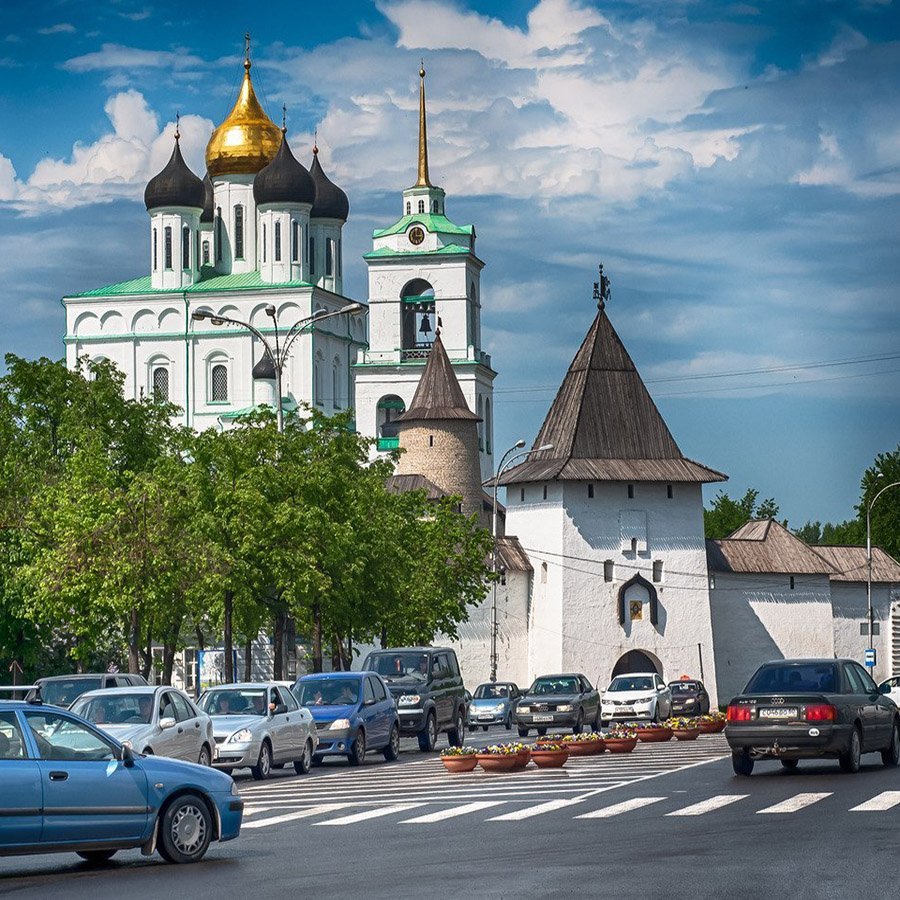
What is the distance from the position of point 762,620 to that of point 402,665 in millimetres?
54479

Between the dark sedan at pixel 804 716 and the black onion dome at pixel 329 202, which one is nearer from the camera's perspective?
the dark sedan at pixel 804 716

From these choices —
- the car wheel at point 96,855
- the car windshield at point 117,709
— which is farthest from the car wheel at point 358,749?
the car wheel at point 96,855

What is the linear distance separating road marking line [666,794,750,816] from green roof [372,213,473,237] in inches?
4333

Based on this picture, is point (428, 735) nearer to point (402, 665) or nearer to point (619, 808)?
point (402, 665)

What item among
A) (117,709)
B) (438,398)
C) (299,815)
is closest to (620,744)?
(117,709)

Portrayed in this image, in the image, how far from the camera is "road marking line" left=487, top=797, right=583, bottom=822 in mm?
20062

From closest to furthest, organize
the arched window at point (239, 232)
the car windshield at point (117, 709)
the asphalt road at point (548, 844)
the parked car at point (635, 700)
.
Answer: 1. the asphalt road at point (548, 844)
2. the car windshield at point (117, 709)
3. the parked car at point (635, 700)
4. the arched window at point (239, 232)

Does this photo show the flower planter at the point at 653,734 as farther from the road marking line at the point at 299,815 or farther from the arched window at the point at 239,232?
the arched window at the point at 239,232

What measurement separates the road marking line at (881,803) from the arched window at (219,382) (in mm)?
108590

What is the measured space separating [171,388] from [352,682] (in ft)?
314

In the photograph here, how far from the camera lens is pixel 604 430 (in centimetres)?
9106

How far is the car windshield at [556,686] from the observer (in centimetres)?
4713

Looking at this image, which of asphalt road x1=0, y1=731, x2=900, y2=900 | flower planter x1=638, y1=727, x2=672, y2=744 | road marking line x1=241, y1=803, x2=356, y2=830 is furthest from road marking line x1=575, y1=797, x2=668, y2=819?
flower planter x1=638, y1=727, x2=672, y2=744

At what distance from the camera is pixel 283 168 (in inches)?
4914
